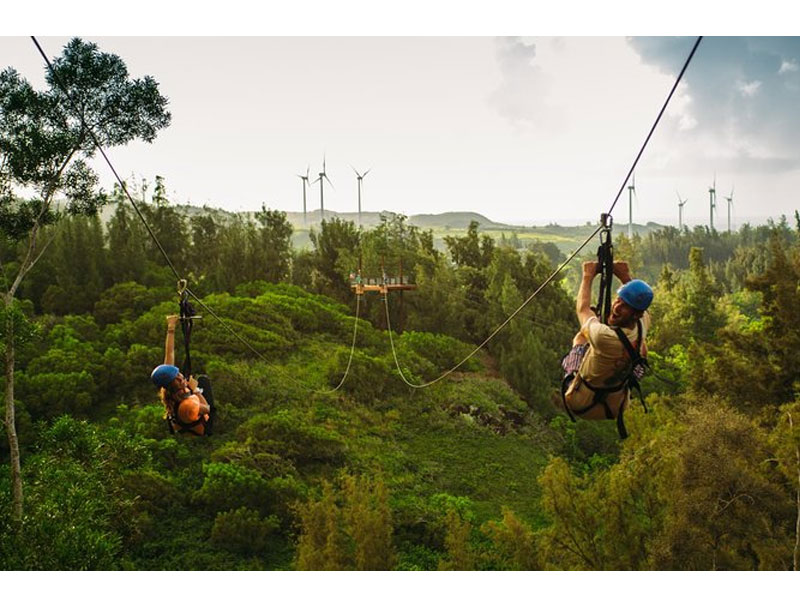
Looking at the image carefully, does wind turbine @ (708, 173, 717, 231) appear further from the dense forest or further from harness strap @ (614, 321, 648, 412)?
harness strap @ (614, 321, 648, 412)

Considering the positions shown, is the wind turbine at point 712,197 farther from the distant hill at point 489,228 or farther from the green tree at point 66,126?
the green tree at point 66,126

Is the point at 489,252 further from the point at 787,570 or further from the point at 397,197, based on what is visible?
the point at 787,570

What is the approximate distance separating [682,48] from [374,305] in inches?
399

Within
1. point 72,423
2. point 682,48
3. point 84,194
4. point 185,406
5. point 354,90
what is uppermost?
point 682,48

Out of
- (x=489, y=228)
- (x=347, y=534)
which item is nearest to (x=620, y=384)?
(x=347, y=534)

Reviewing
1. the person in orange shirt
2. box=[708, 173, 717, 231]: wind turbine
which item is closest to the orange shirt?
the person in orange shirt

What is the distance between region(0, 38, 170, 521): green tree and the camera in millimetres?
7953

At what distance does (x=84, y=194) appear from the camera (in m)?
8.55

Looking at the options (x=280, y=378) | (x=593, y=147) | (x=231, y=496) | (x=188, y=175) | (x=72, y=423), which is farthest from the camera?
(x=593, y=147)

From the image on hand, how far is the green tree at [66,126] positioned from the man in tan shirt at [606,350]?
6643mm

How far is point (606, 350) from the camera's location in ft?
10.0

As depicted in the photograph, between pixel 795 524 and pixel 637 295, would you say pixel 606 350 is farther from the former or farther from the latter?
pixel 795 524

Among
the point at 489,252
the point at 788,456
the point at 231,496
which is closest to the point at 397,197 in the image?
the point at 489,252

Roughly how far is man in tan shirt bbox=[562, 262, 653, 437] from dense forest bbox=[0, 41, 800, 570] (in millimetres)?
1045
